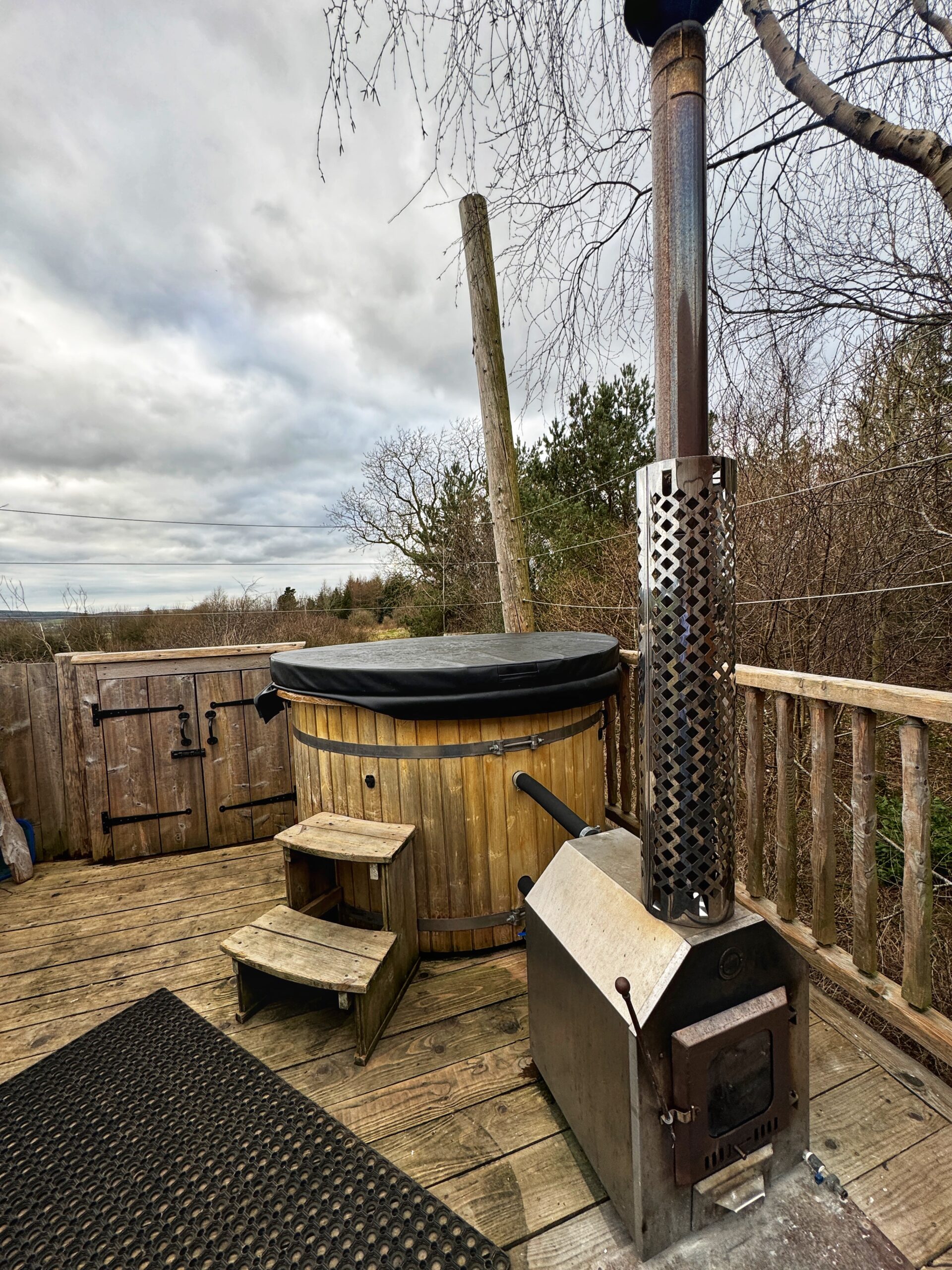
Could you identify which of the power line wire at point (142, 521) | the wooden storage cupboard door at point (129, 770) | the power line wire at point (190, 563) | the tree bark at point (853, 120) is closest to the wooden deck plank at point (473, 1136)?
the wooden storage cupboard door at point (129, 770)

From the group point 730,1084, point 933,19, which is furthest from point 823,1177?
point 933,19

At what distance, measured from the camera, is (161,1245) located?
1.04 m

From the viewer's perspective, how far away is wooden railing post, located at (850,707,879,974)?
143 cm

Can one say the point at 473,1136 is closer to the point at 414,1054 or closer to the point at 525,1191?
the point at 525,1191

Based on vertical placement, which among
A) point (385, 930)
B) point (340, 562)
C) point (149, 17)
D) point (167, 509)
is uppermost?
point (149, 17)

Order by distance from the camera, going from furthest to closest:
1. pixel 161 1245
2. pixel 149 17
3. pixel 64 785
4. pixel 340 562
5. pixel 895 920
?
1. pixel 340 562
2. pixel 895 920
3. pixel 64 785
4. pixel 149 17
5. pixel 161 1245

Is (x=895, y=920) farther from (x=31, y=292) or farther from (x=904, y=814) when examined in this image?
(x=31, y=292)

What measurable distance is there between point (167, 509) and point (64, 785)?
6.04 metres

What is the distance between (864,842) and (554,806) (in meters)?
0.87

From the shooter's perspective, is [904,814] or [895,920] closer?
[904,814]

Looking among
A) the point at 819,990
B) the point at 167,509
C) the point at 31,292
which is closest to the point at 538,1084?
the point at 819,990

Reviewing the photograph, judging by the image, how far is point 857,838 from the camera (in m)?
1.46

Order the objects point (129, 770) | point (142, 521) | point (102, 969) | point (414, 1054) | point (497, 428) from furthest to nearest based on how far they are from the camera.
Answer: point (142, 521) → point (497, 428) → point (129, 770) → point (102, 969) → point (414, 1054)

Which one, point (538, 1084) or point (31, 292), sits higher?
point (31, 292)
